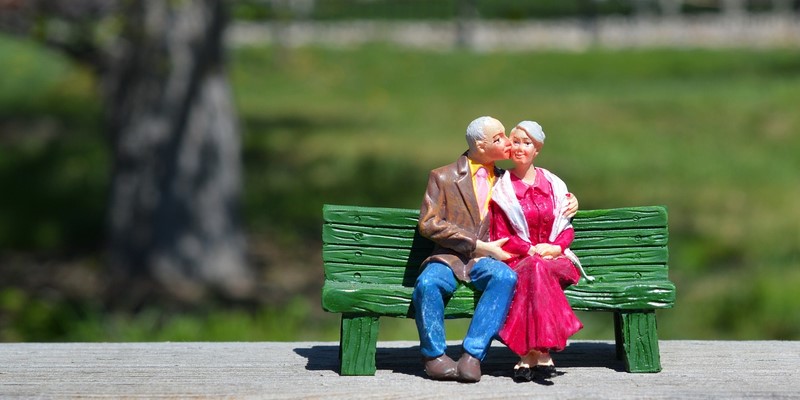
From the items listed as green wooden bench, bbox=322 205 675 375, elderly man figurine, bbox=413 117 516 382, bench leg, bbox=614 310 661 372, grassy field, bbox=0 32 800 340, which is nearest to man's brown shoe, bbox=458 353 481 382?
elderly man figurine, bbox=413 117 516 382

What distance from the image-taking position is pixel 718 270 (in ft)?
31.6

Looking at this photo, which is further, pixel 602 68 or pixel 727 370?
pixel 602 68

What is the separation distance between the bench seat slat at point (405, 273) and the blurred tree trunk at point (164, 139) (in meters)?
4.94

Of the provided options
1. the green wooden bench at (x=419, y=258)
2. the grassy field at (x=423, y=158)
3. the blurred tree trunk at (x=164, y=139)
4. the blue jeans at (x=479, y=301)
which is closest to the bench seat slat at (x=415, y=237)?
the green wooden bench at (x=419, y=258)

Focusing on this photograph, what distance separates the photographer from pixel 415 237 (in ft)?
13.8

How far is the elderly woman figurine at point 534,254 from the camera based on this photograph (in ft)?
12.7

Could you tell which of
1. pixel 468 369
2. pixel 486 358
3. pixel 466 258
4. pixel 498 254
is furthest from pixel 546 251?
pixel 486 358

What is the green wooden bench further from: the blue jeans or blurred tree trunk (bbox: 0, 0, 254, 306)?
blurred tree trunk (bbox: 0, 0, 254, 306)

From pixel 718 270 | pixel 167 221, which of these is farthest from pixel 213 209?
pixel 718 270

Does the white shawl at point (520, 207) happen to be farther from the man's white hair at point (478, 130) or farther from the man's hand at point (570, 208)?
the man's white hair at point (478, 130)

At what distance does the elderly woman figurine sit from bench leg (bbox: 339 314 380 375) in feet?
1.57

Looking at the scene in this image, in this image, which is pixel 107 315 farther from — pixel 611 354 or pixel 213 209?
pixel 611 354

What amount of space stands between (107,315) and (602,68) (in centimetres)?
1650

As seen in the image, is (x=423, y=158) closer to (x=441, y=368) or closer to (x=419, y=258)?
(x=419, y=258)
